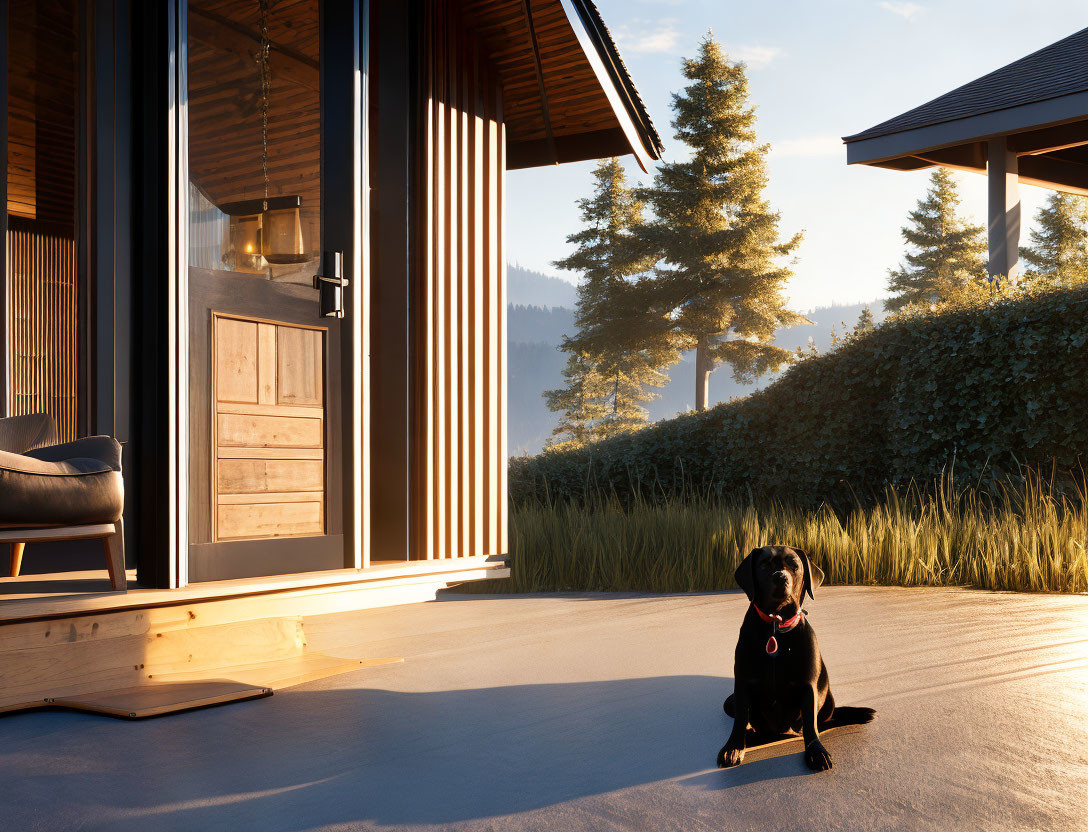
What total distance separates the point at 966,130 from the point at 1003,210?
92 cm

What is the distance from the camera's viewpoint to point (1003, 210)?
934 centimetres

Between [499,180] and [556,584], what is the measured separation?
2.95 meters

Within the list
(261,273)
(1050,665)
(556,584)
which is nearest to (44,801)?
(261,273)

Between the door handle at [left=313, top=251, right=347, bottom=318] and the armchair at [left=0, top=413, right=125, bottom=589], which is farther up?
the door handle at [left=313, top=251, right=347, bottom=318]

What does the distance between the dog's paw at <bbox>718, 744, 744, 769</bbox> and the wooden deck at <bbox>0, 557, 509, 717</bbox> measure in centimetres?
175

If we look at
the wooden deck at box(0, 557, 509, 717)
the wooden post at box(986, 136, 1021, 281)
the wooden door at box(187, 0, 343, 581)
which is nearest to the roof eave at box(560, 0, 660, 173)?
the wooden door at box(187, 0, 343, 581)

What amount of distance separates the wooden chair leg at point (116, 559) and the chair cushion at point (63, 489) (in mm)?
79

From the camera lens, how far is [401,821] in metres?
2.09

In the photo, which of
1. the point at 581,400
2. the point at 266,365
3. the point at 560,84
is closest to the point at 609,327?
the point at 581,400

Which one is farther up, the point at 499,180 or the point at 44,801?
the point at 499,180

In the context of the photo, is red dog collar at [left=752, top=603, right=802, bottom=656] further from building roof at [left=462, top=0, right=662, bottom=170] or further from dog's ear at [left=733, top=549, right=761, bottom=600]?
building roof at [left=462, top=0, right=662, bottom=170]

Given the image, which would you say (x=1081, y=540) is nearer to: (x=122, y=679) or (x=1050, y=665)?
(x=1050, y=665)

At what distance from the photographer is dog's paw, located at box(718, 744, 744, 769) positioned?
8.04ft

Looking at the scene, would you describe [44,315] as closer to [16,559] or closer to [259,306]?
[16,559]
